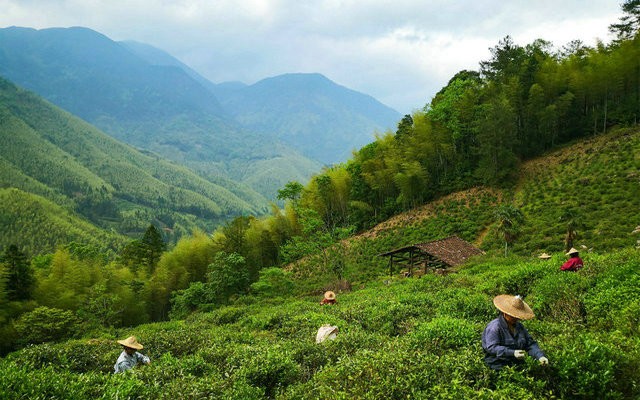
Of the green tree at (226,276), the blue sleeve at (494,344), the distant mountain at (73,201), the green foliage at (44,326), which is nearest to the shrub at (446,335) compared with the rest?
the blue sleeve at (494,344)

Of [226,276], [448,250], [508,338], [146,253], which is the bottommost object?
[146,253]

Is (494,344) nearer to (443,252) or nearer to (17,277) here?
(443,252)

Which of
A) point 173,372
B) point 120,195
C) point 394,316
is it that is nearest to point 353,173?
point 394,316

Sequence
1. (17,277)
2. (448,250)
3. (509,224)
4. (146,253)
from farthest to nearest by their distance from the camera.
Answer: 1. (146,253)
2. (17,277)
3. (509,224)
4. (448,250)

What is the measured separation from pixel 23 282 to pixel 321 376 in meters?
31.2

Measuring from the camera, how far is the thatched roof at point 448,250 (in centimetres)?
2327

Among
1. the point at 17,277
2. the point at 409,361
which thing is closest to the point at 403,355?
the point at 409,361

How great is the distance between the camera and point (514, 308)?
5188mm

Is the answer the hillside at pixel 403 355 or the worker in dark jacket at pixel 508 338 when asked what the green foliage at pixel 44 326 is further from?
the worker in dark jacket at pixel 508 338

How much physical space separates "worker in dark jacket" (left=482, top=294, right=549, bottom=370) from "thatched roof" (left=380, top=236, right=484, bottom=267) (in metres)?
18.3

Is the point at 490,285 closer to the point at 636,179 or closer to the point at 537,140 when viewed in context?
the point at 636,179

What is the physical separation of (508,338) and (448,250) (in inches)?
812

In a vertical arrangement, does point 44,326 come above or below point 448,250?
below

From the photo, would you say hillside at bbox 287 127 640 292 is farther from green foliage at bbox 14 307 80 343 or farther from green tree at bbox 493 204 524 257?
green foliage at bbox 14 307 80 343
